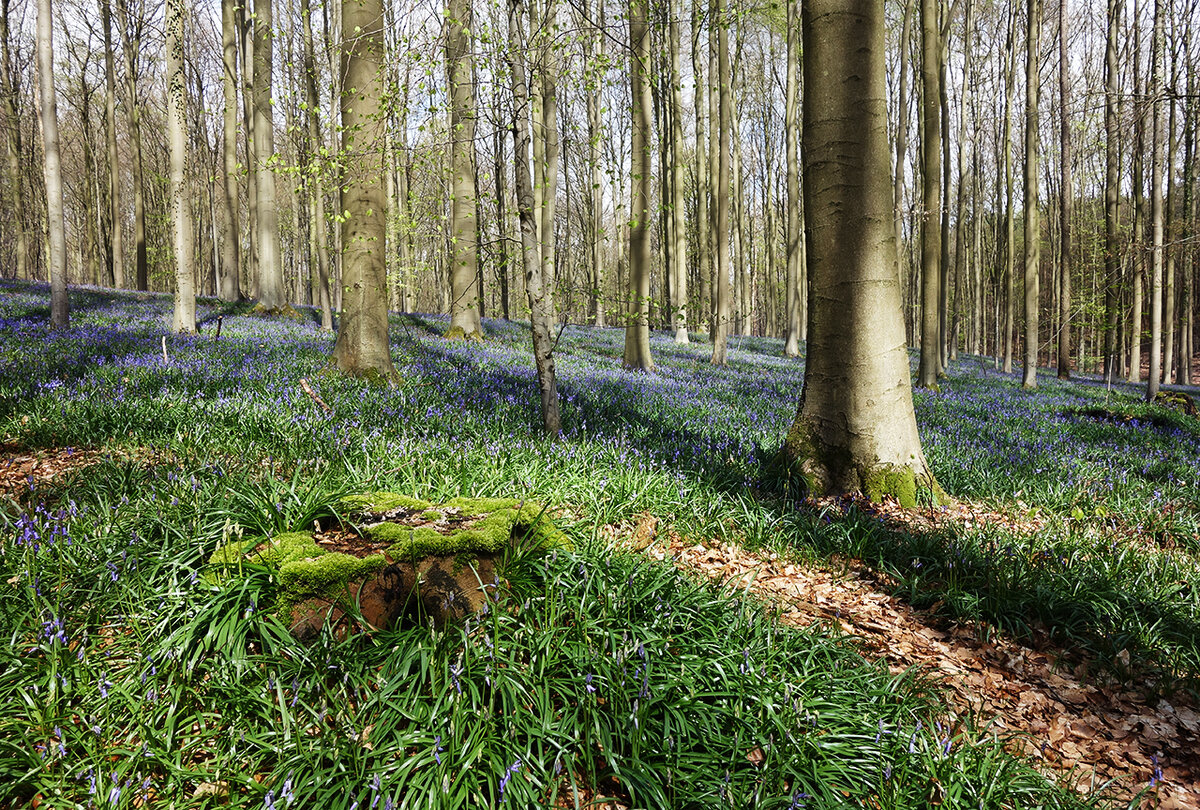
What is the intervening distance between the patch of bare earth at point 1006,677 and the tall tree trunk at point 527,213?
201cm

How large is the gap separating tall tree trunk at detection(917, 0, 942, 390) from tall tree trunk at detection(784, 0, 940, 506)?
8366mm

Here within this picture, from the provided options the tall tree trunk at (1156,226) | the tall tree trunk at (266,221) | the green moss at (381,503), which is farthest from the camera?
the tall tree trunk at (266,221)

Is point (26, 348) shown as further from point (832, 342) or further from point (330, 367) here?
point (832, 342)

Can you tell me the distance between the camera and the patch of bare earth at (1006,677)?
8.95ft

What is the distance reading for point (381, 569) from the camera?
9.14ft

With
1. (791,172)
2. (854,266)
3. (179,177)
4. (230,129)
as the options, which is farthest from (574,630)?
(230,129)

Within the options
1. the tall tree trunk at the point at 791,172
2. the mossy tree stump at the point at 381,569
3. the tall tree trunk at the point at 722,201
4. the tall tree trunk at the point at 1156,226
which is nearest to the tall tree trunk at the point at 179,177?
the mossy tree stump at the point at 381,569

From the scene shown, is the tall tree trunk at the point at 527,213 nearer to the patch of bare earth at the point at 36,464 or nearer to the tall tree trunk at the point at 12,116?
the patch of bare earth at the point at 36,464

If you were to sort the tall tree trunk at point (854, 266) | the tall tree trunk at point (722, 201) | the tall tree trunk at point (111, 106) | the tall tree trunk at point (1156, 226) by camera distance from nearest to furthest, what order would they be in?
the tall tree trunk at point (854, 266) → the tall tree trunk at point (1156, 226) → the tall tree trunk at point (722, 201) → the tall tree trunk at point (111, 106)

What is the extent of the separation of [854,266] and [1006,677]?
3330 millimetres

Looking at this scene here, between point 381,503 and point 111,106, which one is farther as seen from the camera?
point 111,106

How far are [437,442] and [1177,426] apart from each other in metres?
12.0

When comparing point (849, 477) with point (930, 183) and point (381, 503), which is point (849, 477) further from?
point (930, 183)

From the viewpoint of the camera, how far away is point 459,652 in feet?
8.67
